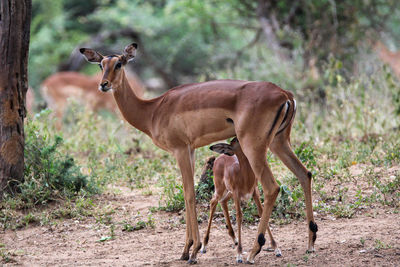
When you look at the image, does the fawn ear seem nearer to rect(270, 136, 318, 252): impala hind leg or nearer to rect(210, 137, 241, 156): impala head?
rect(210, 137, 241, 156): impala head

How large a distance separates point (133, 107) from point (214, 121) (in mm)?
926

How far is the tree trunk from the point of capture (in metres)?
6.32

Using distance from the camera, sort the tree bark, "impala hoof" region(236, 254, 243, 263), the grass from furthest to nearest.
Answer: the tree bark < the grass < "impala hoof" region(236, 254, 243, 263)

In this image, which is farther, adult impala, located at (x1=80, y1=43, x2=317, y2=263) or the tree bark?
the tree bark

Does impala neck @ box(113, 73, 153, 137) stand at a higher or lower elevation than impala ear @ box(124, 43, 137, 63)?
lower

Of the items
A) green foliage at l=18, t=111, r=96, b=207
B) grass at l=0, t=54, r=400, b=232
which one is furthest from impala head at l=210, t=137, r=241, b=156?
green foliage at l=18, t=111, r=96, b=207

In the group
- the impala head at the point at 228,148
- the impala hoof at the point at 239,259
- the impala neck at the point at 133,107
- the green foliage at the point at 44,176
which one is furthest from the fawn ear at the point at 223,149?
the green foliage at the point at 44,176

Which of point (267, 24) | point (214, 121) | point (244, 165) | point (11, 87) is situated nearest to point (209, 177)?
point (244, 165)

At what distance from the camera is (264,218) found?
4605 millimetres

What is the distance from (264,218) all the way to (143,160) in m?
3.77

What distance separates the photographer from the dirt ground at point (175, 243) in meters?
4.73

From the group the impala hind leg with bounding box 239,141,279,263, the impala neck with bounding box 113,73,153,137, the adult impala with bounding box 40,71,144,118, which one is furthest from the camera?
the adult impala with bounding box 40,71,144,118

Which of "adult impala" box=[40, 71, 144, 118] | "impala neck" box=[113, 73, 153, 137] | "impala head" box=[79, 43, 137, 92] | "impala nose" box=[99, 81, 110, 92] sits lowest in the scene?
"adult impala" box=[40, 71, 144, 118]

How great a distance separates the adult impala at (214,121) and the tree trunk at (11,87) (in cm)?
143
